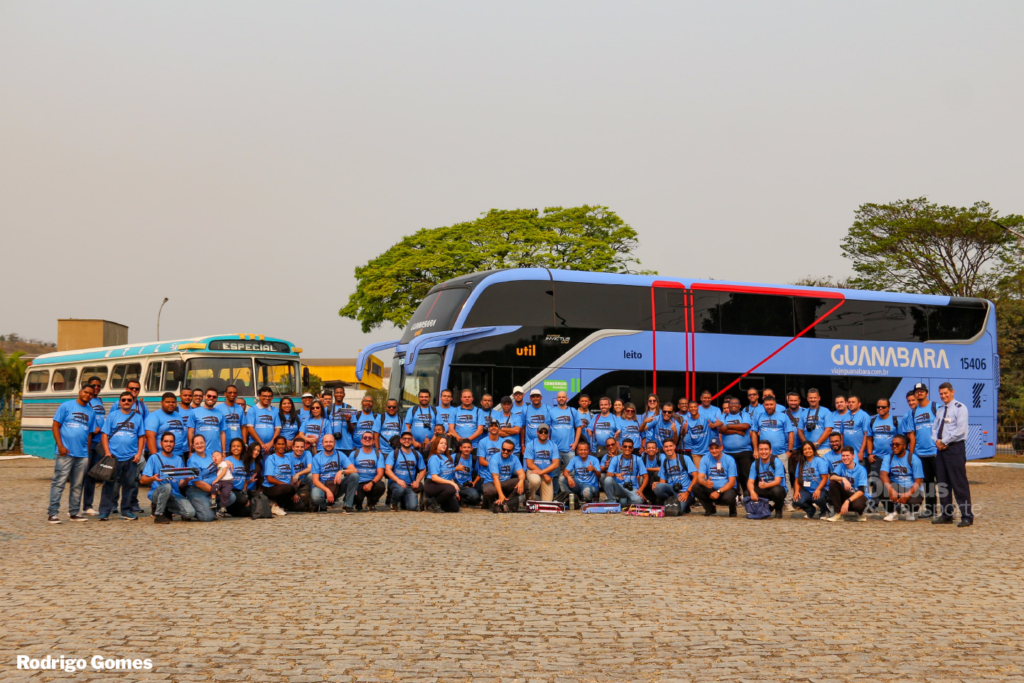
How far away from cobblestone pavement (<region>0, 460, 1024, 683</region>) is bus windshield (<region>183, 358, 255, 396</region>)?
23.4ft

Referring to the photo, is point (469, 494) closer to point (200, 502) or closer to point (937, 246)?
point (200, 502)

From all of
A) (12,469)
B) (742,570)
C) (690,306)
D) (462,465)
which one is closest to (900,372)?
(690,306)

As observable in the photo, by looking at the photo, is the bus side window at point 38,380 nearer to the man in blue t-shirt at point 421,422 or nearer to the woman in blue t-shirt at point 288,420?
the woman in blue t-shirt at point 288,420

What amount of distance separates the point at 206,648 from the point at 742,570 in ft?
15.5

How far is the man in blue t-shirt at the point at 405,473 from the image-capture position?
13258mm

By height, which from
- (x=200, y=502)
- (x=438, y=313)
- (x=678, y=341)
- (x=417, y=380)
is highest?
(x=438, y=313)

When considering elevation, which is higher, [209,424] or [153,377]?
[153,377]

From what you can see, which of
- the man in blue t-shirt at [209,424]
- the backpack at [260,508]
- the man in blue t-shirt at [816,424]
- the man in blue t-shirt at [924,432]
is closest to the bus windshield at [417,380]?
the man in blue t-shirt at [209,424]

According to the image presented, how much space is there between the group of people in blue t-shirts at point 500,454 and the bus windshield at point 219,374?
4.91m

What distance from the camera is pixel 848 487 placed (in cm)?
1237

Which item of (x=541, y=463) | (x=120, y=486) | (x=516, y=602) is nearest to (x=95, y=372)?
(x=120, y=486)

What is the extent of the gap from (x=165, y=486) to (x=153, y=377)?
7.37 metres

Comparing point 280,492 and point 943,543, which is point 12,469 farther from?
point 943,543

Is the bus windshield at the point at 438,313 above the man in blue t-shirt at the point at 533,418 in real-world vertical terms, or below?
above
